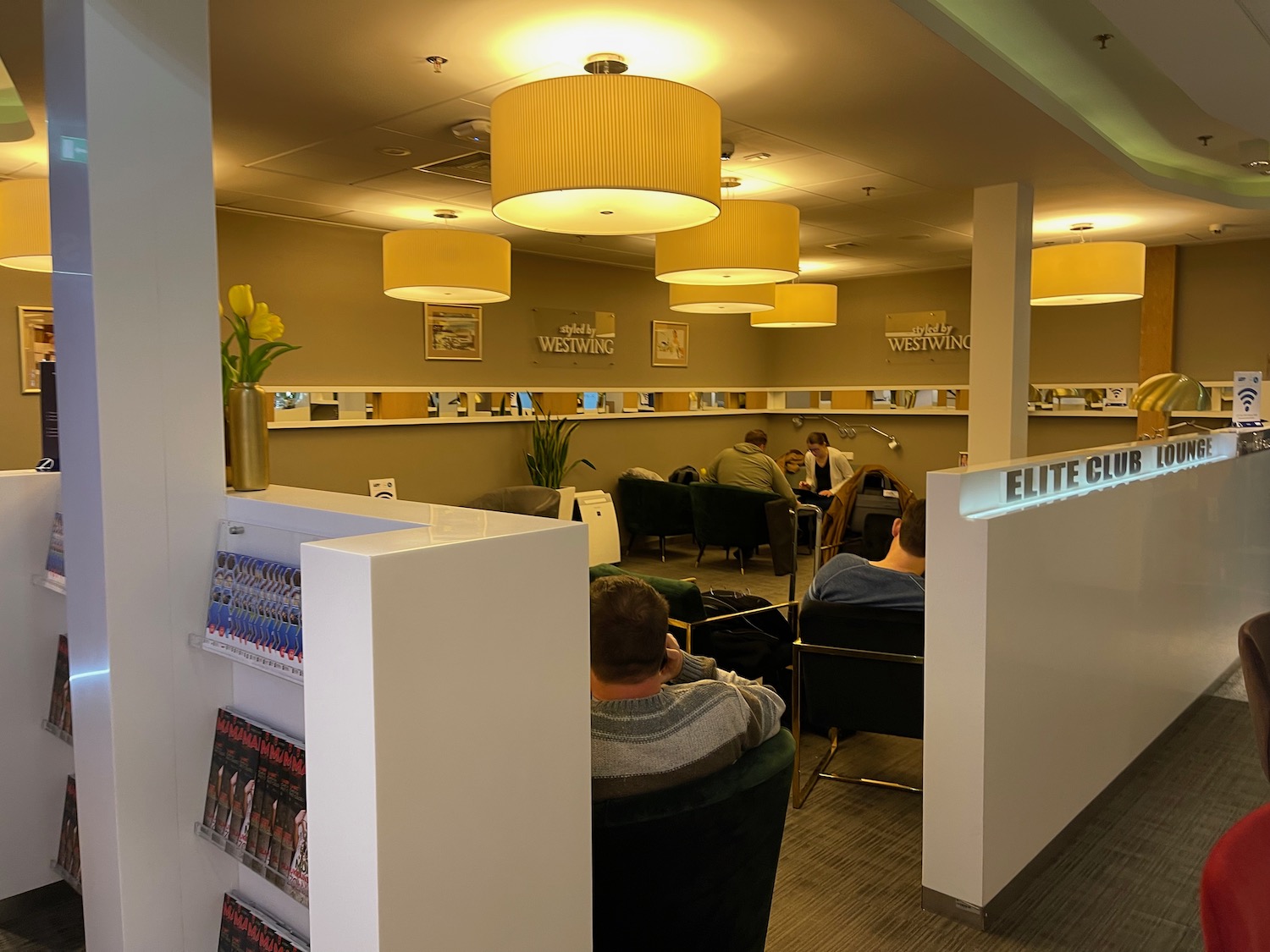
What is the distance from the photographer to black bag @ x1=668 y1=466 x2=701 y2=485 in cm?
974

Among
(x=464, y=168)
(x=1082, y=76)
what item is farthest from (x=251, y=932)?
(x=1082, y=76)

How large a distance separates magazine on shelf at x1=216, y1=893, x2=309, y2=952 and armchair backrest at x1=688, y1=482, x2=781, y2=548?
591 centimetres

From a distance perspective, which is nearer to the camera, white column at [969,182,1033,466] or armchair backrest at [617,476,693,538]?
white column at [969,182,1033,466]

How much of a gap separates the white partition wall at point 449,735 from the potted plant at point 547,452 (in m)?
6.75

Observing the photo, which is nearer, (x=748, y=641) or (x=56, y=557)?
(x=56, y=557)

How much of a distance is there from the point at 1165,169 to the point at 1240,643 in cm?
526

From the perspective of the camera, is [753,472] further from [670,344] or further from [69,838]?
[69,838]

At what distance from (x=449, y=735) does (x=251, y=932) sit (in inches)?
39.5

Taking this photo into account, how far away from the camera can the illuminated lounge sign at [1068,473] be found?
112 inches

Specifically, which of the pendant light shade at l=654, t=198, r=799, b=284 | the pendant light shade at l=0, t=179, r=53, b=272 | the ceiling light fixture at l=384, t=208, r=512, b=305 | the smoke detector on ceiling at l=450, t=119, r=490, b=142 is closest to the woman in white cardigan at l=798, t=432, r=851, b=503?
the ceiling light fixture at l=384, t=208, r=512, b=305

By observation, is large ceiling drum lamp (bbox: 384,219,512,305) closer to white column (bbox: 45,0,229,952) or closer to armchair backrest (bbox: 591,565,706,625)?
armchair backrest (bbox: 591,565,706,625)

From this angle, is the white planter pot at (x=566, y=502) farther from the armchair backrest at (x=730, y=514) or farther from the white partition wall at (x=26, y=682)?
the white partition wall at (x=26, y=682)

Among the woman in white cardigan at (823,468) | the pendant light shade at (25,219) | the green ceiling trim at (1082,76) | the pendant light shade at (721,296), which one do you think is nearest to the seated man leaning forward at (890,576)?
the green ceiling trim at (1082,76)

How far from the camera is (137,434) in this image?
6.76 feet
